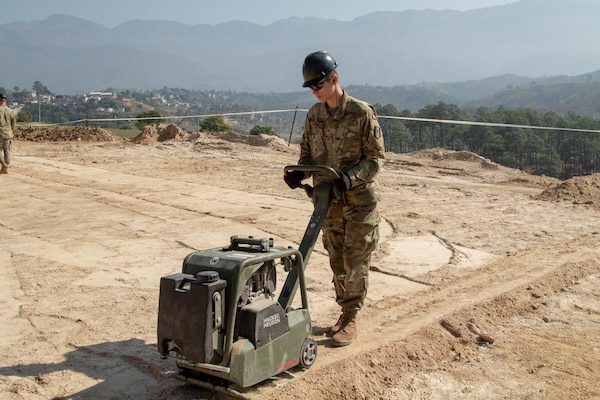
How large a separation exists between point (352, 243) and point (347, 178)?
540 millimetres

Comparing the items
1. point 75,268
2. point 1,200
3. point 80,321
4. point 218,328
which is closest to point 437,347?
Answer: point 218,328

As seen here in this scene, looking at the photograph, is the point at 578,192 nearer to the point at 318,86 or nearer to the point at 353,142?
the point at 353,142

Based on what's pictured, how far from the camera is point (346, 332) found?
4.30m

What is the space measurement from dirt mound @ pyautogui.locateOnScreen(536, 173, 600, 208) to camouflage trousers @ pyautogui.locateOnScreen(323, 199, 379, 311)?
7.34 metres

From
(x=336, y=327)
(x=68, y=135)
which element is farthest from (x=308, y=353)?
(x=68, y=135)

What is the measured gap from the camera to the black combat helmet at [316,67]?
12.9 feet

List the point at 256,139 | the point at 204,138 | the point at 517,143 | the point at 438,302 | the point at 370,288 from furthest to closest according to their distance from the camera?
the point at 517,143 → the point at 256,139 → the point at 204,138 → the point at 370,288 → the point at 438,302

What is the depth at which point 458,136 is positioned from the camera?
37531mm

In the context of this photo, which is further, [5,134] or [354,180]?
[5,134]

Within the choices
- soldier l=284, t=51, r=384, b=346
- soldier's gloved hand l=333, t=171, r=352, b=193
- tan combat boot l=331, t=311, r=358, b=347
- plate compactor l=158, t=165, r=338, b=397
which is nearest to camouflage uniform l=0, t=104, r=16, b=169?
soldier l=284, t=51, r=384, b=346

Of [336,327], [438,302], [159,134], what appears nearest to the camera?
[336,327]

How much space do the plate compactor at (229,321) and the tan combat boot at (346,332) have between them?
0.63 meters

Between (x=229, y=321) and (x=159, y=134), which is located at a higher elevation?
(x=159, y=134)

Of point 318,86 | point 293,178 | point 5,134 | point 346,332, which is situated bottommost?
point 346,332
